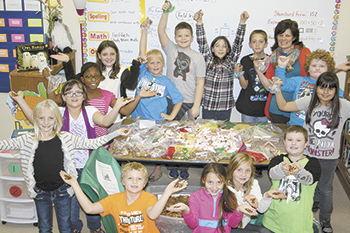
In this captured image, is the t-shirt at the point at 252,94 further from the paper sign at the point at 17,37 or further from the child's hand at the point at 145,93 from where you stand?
the paper sign at the point at 17,37

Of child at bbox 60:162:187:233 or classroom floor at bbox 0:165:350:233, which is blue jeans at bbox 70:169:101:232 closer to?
classroom floor at bbox 0:165:350:233

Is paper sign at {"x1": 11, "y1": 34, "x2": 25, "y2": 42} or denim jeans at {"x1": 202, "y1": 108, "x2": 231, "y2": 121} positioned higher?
paper sign at {"x1": 11, "y1": 34, "x2": 25, "y2": 42}

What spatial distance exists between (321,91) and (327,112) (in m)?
0.20

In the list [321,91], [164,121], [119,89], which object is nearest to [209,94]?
[164,121]

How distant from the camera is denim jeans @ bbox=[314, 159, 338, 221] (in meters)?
3.36

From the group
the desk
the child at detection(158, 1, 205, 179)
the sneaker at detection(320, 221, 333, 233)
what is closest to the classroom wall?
the desk

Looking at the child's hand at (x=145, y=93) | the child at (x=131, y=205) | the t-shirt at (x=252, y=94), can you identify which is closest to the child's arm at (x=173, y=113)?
the child's hand at (x=145, y=93)

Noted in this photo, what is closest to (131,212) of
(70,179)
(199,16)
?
(70,179)

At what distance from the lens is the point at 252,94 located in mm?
4297

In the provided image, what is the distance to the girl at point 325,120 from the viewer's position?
3.21 m

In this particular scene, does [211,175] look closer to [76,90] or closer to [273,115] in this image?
[76,90]

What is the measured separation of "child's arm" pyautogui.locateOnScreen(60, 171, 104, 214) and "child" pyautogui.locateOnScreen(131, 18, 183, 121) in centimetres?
141

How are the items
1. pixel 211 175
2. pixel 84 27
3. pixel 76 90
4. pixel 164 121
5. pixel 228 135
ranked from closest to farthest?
pixel 211 175 < pixel 76 90 < pixel 228 135 < pixel 164 121 < pixel 84 27

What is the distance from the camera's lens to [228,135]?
3.57 m
